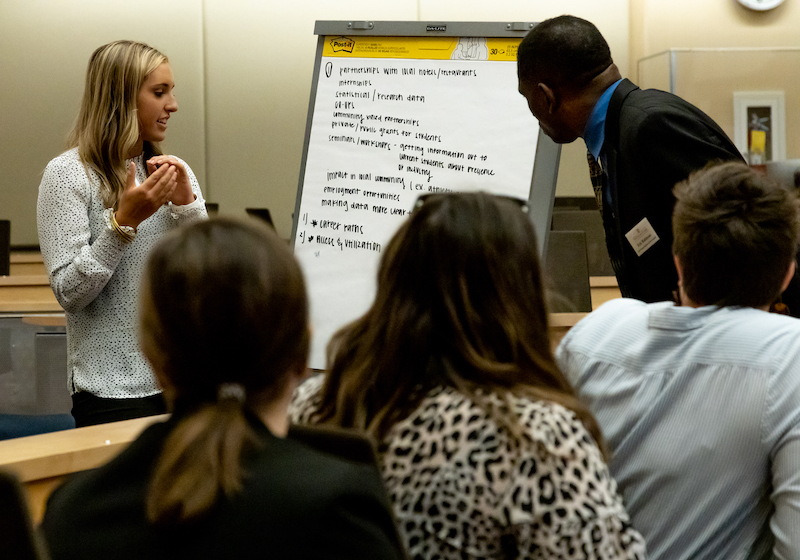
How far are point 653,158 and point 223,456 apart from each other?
1352mm

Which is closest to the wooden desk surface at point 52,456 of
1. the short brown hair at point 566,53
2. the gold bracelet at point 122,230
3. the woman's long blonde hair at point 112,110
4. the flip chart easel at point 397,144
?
the gold bracelet at point 122,230

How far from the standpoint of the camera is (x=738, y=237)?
1.11 meters

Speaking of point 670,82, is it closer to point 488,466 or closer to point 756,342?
point 756,342

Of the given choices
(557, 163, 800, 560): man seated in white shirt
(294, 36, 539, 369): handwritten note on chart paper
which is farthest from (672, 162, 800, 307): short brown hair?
(294, 36, 539, 369): handwritten note on chart paper

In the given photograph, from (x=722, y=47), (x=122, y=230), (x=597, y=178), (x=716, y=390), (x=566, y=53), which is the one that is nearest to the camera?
(x=716, y=390)

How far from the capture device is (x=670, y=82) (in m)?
5.50

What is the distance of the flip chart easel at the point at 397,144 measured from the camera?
2.11 metres

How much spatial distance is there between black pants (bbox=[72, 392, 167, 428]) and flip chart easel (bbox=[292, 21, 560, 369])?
50cm

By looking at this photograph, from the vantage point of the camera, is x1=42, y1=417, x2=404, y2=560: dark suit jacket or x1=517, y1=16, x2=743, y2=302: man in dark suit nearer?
x1=42, y1=417, x2=404, y2=560: dark suit jacket

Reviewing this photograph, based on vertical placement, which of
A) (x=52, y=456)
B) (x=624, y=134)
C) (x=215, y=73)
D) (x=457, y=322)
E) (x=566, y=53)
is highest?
(x=215, y=73)

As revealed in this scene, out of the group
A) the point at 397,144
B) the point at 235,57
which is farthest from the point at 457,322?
the point at 235,57

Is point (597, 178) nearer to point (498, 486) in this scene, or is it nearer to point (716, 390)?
point (716, 390)

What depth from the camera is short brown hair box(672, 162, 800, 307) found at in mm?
1116

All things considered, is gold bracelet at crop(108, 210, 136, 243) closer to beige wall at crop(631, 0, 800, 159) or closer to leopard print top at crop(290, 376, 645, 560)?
leopard print top at crop(290, 376, 645, 560)
